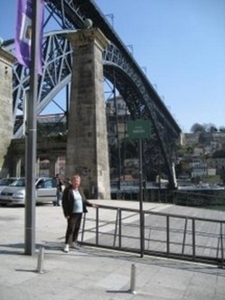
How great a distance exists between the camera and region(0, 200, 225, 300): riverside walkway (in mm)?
6117

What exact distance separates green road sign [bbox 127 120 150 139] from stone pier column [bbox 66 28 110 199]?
16.4 m

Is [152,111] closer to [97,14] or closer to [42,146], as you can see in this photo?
[97,14]

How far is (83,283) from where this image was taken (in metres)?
6.57

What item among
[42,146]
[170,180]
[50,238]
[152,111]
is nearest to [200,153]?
[170,180]

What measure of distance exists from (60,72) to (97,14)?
10.6 metres

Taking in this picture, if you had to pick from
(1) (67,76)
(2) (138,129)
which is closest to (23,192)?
(2) (138,129)

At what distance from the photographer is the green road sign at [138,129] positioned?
924 cm

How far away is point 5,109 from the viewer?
97.6 ft

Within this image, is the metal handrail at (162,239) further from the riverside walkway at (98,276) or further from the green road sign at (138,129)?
the green road sign at (138,129)

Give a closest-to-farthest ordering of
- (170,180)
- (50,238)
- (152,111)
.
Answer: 1. (50,238)
2. (152,111)
3. (170,180)

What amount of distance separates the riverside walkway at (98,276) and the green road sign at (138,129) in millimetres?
2318

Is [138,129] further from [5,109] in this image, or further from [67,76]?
[67,76]

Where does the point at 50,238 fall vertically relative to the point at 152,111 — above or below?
below

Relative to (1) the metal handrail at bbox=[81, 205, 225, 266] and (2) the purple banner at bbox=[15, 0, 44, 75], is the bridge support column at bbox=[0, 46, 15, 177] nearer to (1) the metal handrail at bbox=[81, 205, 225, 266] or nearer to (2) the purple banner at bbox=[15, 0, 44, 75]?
(1) the metal handrail at bbox=[81, 205, 225, 266]
